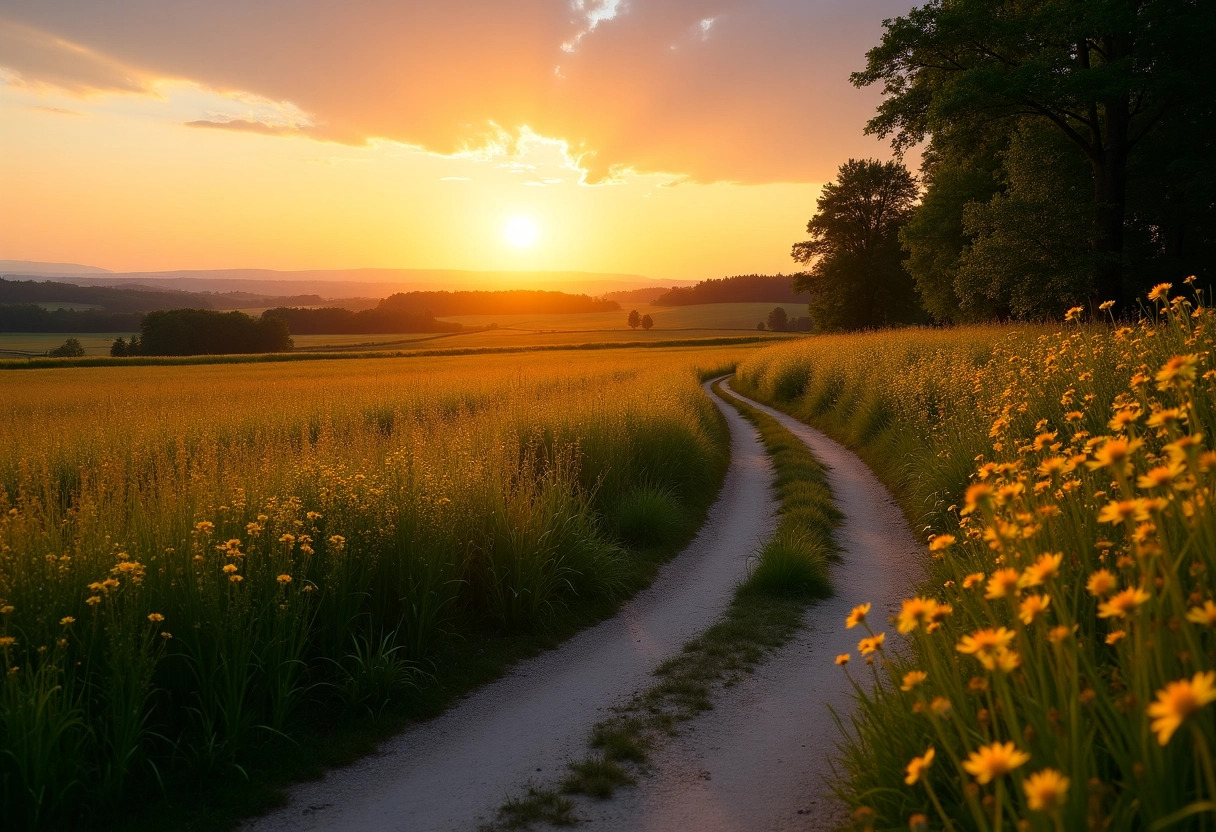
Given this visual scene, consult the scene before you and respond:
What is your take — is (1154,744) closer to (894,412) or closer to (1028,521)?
(1028,521)

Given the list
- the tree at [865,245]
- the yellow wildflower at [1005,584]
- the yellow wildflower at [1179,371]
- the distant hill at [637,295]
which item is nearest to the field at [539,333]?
the tree at [865,245]

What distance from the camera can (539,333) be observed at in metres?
95.5

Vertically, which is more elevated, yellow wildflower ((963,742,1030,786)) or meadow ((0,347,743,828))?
yellow wildflower ((963,742,1030,786))

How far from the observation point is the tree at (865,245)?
169 feet

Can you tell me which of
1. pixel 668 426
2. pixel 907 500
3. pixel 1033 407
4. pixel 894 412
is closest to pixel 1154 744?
pixel 1033 407

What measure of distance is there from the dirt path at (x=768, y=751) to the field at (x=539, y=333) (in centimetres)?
6698

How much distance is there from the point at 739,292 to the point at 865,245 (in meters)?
86.0

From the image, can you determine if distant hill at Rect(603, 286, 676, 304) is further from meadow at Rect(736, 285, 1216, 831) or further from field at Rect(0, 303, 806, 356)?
meadow at Rect(736, 285, 1216, 831)

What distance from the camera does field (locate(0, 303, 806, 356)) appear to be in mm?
82375

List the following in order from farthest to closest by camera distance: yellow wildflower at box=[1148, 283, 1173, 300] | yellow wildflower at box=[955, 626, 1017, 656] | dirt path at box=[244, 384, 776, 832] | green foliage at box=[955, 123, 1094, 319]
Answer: green foliage at box=[955, 123, 1094, 319] → yellow wildflower at box=[1148, 283, 1173, 300] → dirt path at box=[244, 384, 776, 832] → yellow wildflower at box=[955, 626, 1017, 656]

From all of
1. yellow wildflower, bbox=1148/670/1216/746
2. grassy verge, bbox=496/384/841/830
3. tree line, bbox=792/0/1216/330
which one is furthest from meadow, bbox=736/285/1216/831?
tree line, bbox=792/0/1216/330

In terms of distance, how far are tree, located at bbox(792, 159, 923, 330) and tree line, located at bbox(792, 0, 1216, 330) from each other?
2410 cm

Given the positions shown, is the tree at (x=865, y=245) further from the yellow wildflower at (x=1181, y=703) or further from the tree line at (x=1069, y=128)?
the yellow wildflower at (x=1181, y=703)

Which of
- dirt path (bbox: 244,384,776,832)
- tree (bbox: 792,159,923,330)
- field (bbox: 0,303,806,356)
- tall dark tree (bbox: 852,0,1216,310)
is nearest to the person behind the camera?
dirt path (bbox: 244,384,776,832)
